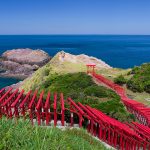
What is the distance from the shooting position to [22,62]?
104 meters

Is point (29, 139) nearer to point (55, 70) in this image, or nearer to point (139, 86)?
point (139, 86)

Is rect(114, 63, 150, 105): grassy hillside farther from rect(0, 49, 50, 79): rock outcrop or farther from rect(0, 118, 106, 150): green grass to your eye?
rect(0, 49, 50, 79): rock outcrop

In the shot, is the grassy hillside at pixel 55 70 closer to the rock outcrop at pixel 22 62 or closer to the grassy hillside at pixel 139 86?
the grassy hillside at pixel 139 86

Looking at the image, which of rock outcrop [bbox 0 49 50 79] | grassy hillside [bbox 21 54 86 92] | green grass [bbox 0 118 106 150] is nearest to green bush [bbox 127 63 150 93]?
grassy hillside [bbox 21 54 86 92]

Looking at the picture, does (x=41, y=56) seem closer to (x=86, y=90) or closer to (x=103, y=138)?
(x=86, y=90)

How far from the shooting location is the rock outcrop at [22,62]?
9150 cm

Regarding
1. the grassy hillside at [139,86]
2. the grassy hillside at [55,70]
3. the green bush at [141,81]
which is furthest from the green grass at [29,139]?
the grassy hillside at [55,70]

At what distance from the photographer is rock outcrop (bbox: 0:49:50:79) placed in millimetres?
91500

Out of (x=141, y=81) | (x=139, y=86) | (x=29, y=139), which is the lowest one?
(x=139, y=86)

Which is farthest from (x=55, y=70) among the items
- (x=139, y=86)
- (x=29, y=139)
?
(x=29, y=139)

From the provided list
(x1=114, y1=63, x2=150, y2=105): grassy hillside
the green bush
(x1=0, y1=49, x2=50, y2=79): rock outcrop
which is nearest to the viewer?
(x1=114, y1=63, x2=150, y2=105): grassy hillside

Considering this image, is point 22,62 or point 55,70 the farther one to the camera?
point 22,62

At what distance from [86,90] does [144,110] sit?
20.6 ft

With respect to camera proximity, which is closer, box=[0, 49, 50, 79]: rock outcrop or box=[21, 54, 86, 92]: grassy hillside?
box=[21, 54, 86, 92]: grassy hillside
